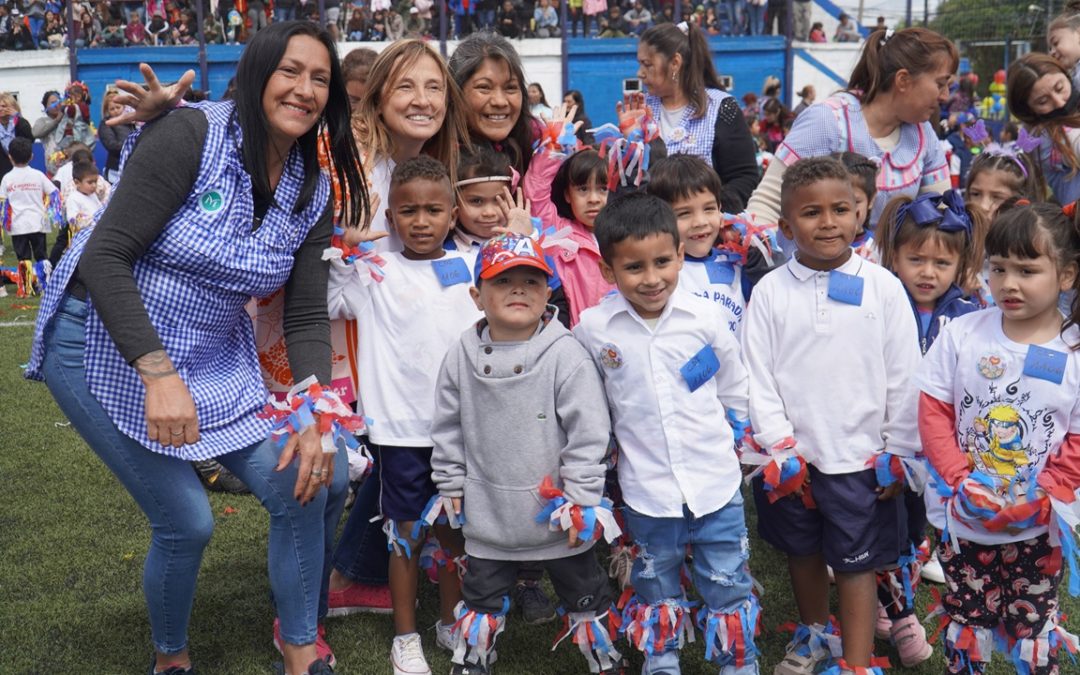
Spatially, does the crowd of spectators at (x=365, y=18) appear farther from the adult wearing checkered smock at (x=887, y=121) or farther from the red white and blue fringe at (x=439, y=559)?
the red white and blue fringe at (x=439, y=559)

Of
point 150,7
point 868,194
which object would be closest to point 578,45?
point 150,7

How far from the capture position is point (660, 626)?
10.3 ft

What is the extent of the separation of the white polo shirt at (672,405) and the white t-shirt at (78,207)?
348 inches

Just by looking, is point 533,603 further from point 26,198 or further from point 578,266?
point 26,198

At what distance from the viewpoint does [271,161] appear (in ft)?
9.91

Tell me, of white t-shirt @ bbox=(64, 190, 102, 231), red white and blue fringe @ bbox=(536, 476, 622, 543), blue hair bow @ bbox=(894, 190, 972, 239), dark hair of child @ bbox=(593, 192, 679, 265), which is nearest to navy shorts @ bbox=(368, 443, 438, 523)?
red white and blue fringe @ bbox=(536, 476, 622, 543)

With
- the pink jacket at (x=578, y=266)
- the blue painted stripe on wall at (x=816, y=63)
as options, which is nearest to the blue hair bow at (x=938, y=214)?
the pink jacket at (x=578, y=266)

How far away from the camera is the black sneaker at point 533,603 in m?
3.86

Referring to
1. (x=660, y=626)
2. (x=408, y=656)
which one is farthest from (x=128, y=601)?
(x=660, y=626)

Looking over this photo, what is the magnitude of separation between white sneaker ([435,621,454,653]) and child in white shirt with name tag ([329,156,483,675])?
13 cm

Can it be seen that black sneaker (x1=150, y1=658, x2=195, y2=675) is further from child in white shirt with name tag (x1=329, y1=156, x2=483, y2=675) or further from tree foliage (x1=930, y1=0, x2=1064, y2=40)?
tree foliage (x1=930, y1=0, x2=1064, y2=40)

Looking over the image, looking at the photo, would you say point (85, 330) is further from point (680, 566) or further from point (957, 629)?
point (957, 629)

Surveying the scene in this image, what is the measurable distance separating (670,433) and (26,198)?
11.0 metres

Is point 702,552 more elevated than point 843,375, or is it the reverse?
point 843,375
